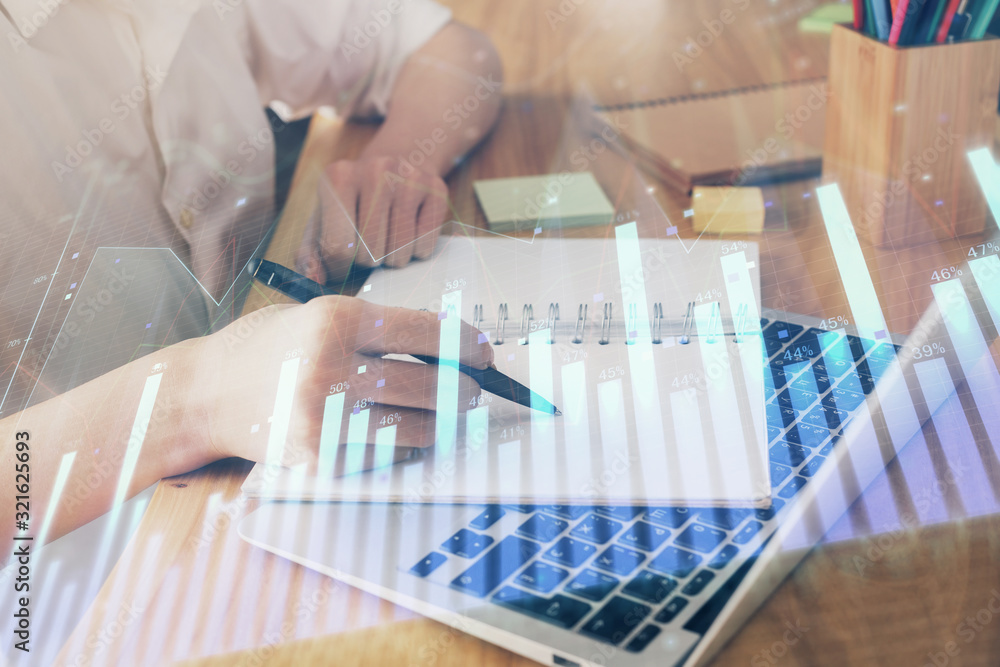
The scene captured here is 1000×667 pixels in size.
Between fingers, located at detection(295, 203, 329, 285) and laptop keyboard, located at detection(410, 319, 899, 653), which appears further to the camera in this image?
fingers, located at detection(295, 203, 329, 285)

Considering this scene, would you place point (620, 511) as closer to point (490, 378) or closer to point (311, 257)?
point (490, 378)

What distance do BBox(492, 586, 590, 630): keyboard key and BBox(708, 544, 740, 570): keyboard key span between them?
2.1 inches

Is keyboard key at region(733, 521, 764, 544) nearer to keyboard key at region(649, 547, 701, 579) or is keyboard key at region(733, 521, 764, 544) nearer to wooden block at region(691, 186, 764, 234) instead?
keyboard key at region(649, 547, 701, 579)

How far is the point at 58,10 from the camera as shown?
20.2 inches

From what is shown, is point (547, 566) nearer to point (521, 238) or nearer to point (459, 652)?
point (459, 652)

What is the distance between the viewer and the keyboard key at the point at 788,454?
297 millimetres

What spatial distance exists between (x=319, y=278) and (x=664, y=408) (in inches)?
9.9

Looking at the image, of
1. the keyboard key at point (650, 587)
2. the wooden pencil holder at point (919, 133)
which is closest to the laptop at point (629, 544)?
the keyboard key at point (650, 587)

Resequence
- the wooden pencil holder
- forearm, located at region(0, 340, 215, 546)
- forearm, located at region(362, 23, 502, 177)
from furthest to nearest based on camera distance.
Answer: forearm, located at region(362, 23, 502, 177) → the wooden pencil holder → forearm, located at region(0, 340, 215, 546)

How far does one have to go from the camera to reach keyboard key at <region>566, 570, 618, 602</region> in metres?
0.25

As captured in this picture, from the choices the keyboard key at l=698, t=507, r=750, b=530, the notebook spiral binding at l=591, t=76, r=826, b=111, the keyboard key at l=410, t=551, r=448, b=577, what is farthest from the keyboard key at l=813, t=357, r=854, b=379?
the notebook spiral binding at l=591, t=76, r=826, b=111

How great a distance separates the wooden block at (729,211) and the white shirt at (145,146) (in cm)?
35

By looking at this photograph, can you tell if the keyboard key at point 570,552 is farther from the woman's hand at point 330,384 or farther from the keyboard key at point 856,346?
the keyboard key at point 856,346

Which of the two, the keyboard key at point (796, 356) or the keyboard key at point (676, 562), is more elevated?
the keyboard key at point (796, 356)
